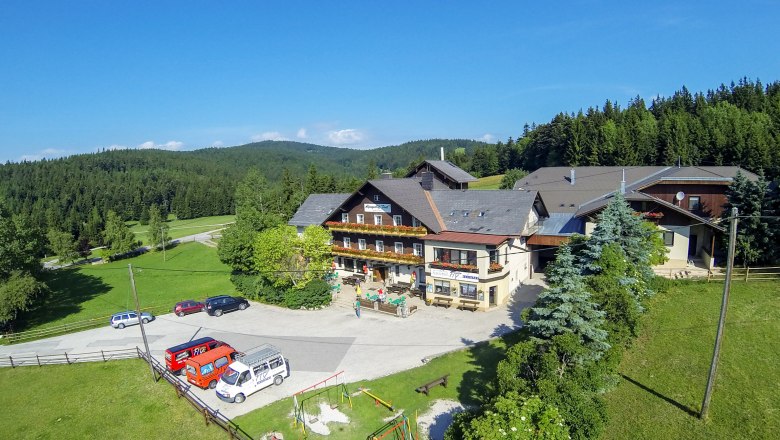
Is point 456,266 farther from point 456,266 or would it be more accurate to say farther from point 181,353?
point 181,353

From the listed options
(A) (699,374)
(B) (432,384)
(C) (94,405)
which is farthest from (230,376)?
(A) (699,374)

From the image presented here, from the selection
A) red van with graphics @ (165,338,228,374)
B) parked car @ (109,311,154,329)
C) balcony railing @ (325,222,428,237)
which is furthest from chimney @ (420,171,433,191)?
parked car @ (109,311,154,329)

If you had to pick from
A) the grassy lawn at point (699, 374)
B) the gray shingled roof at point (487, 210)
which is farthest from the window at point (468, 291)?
the grassy lawn at point (699, 374)

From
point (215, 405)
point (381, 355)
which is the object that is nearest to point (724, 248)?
point (381, 355)

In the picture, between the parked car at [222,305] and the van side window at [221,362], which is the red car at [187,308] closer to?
the parked car at [222,305]

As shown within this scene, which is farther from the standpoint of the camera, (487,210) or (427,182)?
(427,182)
